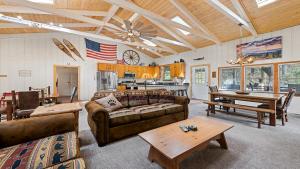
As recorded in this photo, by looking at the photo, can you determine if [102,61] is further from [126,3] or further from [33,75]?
[126,3]

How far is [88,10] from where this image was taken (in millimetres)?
4805

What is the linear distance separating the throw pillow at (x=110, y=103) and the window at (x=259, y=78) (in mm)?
5572

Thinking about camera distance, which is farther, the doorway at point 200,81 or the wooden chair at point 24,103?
the doorway at point 200,81

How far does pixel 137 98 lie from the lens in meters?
3.60

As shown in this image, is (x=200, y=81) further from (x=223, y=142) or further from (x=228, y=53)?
(x=223, y=142)

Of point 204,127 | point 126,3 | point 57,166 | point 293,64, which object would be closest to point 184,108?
point 204,127

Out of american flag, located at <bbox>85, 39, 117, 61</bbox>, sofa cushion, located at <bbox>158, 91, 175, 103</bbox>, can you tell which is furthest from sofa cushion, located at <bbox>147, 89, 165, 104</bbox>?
american flag, located at <bbox>85, 39, 117, 61</bbox>

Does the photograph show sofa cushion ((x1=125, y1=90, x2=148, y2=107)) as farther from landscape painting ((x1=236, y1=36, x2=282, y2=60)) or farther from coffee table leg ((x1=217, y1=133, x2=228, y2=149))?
landscape painting ((x1=236, y1=36, x2=282, y2=60))

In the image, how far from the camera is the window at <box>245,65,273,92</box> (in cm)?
518

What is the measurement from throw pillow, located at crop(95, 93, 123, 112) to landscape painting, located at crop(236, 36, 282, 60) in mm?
4640

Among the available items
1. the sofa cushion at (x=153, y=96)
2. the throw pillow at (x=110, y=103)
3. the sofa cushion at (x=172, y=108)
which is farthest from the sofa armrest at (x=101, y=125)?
the sofa cushion at (x=153, y=96)

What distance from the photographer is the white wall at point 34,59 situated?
590cm

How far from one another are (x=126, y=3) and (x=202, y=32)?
3.43 m

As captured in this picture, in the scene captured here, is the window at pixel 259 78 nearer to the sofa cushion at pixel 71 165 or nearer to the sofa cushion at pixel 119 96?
the sofa cushion at pixel 119 96
